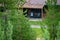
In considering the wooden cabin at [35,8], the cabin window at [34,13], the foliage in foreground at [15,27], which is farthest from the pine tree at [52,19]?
the cabin window at [34,13]

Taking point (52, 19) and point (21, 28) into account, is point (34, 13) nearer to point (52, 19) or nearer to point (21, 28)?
point (52, 19)

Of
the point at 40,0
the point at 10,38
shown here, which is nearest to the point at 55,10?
the point at 10,38

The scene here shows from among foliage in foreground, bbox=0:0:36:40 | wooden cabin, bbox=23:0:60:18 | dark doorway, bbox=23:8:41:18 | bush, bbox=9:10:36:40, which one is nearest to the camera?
foliage in foreground, bbox=0:0:36:40

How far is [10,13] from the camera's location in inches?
613

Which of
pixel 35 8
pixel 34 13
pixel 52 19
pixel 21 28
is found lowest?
pixel 34 13

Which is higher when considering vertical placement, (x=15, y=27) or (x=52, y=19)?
(x=52, y=19)

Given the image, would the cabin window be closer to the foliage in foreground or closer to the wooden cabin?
the wooden cabin

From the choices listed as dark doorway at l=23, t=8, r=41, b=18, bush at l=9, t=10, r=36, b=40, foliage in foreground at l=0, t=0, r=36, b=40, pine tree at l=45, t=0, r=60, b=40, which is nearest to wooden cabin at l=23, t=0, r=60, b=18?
dark doorway at l=23, t=8, r=41, b=18

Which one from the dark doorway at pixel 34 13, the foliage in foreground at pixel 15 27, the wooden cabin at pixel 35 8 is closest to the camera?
the foliage in foreground at pixel 15 27

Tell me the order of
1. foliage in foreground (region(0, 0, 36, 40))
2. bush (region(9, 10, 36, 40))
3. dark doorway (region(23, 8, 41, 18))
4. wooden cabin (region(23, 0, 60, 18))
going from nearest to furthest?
foliage in foreground (region(0, 0, 36, 40)), bush (region(9, 10, 36, 40)), wooden cabin (region(23, 0, 60, 18)), dark doorway (region(23, 8, 41, 18))

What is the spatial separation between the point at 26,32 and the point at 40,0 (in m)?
23.0

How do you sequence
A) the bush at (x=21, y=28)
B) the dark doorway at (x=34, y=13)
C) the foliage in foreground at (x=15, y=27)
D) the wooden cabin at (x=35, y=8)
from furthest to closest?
1. the dark doorway at (x=34, y=13)
2. the wooden cabin at (x=35, y=8)
3. the bush at (x=21, y=28)
4. the foliage in foreground at (x=15, y=27)

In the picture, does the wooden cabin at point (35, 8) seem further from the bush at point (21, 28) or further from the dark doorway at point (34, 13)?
the bush at point (21, 28)

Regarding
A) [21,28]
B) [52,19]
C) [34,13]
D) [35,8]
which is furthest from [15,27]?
[34,13]
